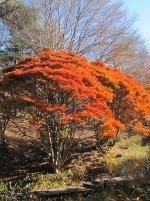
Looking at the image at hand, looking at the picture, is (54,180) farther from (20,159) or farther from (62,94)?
(20,159)

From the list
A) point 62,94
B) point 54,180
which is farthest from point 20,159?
point 62,94

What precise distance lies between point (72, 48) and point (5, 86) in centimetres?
1390

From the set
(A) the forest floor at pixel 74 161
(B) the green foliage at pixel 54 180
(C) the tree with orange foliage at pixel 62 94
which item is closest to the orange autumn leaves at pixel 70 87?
(C) the tree with orange foliage at pixel 62 94

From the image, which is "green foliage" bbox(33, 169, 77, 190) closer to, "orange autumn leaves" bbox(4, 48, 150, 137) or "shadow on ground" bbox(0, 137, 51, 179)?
"shadow on ground" bbox(0, 137, 51, 179)

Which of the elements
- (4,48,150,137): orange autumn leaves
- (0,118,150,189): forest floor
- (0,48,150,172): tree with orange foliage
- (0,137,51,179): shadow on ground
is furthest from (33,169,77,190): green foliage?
(4,48,150,137): orange autumn leaves

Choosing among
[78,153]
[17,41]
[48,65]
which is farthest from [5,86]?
[17,41]

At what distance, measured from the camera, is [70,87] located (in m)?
13.7

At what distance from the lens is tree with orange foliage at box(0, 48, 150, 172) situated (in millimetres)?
13914

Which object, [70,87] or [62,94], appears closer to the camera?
[70,87]

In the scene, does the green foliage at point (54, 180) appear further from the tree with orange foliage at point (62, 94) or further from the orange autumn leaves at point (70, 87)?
the orange autumn leaves at point (70, 87)

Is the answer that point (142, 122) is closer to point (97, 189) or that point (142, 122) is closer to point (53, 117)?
point (53, 117)

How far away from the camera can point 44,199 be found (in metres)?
11.6

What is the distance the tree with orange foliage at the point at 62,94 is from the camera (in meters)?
13.9

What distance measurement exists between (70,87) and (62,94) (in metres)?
0.94
